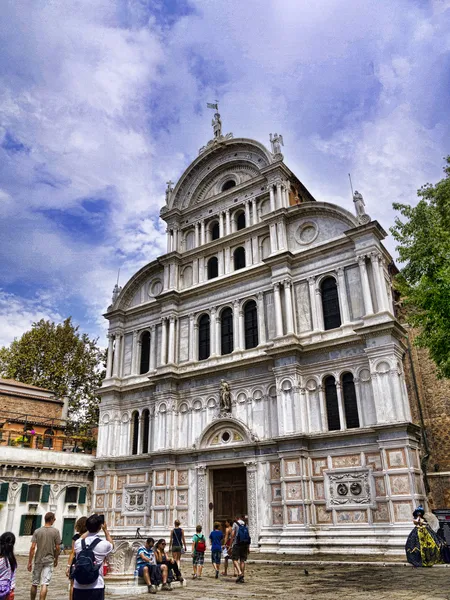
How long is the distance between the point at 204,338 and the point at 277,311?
211 inches

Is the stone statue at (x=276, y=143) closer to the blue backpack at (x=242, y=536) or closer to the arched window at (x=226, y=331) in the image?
the arched window at (x=226, y=331)

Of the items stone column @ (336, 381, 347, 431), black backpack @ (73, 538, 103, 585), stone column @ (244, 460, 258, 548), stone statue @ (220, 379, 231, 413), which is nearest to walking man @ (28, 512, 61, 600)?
black backpack @ (73, 538, 103, 585)

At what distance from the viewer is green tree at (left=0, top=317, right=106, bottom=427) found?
41906 millimetres

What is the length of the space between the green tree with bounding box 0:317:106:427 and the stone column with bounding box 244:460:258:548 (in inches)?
863

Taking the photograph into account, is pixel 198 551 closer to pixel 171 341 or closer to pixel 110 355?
pixel 171 341

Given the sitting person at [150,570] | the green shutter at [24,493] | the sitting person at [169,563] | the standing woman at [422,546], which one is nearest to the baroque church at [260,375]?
the standing woman at [422,546]

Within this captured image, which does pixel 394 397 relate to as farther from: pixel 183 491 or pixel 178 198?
pixel 178 198

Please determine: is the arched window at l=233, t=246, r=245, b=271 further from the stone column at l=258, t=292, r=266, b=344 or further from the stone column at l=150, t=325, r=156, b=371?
the stone column at l=150, t=325, r=156, b=371

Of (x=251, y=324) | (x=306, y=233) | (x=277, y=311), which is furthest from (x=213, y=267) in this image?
(x=277, y=311)

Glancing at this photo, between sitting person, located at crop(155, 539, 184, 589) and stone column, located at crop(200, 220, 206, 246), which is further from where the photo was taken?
stone column, located at crop(200, 220, 206, 246)

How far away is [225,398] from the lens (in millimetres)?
24625

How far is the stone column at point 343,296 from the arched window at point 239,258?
6113 millimetres

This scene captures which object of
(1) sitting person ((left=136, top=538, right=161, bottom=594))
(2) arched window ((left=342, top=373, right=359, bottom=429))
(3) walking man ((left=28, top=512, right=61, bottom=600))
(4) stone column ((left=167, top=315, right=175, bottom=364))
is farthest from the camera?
(4) stone column ((left=167, top=315, right=175, bottom=364))

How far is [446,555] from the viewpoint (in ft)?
51.2
